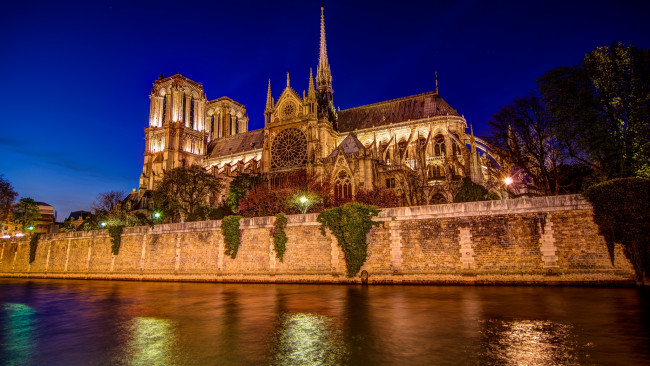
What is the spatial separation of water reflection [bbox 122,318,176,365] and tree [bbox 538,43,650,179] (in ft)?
66.7

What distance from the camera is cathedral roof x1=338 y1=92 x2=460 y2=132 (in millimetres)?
47219

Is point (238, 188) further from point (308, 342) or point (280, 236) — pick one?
point (308, 342)

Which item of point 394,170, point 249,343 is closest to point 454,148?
point 394,170

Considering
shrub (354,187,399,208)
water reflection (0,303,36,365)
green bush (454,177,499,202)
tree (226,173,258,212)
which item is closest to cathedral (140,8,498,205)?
shrub (354,187,399,208)

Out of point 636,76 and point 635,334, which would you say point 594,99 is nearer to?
point 636,76

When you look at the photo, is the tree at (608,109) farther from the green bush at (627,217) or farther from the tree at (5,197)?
the tree at (5,197)

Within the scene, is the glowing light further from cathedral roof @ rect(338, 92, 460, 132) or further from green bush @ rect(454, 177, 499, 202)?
cathedral roof @ rect(338, 92, 460, 132)

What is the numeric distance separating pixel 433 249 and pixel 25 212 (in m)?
60.6

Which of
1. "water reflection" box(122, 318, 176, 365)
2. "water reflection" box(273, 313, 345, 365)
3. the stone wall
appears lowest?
"water reflection" box(122, 318, 176, 365)

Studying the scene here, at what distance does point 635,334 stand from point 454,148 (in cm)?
3574

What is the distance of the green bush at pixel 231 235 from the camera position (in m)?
22.1

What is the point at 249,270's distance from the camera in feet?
71.1

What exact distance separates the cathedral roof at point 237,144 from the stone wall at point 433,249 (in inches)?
1378

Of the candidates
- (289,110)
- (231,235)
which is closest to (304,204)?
(231,235)
